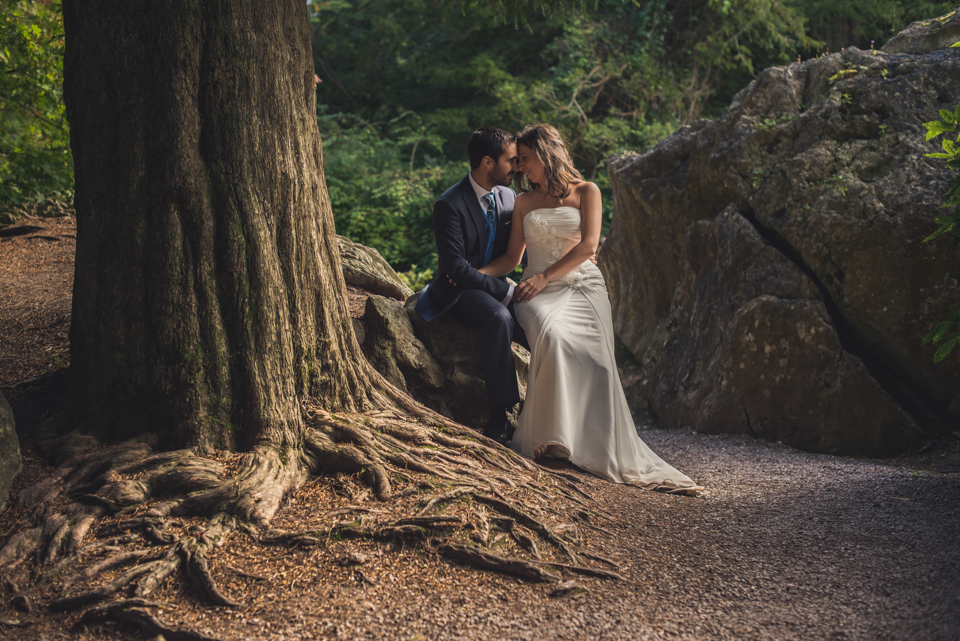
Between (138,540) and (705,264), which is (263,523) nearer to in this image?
(138,540)

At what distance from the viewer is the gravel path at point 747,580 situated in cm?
258

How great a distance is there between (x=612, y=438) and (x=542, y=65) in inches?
497

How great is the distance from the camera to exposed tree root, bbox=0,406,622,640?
9.06 ft

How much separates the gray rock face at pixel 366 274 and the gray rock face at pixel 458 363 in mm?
1159

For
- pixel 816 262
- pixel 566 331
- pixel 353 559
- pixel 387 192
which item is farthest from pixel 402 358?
pixel 387 192

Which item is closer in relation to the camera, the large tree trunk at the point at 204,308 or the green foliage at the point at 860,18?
the large tree trunk at the point at 204,308

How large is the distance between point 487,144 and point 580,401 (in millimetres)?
1974

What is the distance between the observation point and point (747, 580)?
3.00 m

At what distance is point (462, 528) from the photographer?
3.14 m

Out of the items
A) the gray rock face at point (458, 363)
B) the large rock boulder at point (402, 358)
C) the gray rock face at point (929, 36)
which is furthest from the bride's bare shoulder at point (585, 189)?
the gray rock face at point (929, 36)

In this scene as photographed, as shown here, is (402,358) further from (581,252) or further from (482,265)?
(581,252)

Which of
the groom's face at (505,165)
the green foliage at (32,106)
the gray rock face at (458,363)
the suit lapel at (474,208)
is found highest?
the green foliage at (32,106)

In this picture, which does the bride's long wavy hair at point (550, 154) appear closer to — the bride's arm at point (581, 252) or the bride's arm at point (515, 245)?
the bride's arm at point (581, 252)

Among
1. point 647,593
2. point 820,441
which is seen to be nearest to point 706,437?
point 820,441
